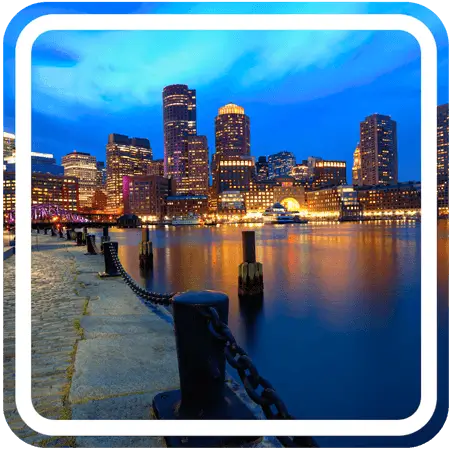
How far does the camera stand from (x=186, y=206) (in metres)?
177

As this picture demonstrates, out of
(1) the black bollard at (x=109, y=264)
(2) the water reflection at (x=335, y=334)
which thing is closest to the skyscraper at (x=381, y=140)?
(2) the water reflection at (x=335, y=334)

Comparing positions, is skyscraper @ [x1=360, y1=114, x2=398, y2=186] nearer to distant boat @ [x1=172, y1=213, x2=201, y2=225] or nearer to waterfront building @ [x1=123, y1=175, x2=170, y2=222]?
distant boat @ [x1=172, y1=213, x2=201, y2=225]

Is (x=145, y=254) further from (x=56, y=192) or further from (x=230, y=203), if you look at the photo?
(x=230, y=203)

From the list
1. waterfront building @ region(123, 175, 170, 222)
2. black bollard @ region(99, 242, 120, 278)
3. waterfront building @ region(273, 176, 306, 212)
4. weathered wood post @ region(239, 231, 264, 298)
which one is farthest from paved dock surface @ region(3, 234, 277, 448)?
waterfront building @ region(273, 176, 306, 212)

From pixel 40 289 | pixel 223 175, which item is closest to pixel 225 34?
pixel 40 289

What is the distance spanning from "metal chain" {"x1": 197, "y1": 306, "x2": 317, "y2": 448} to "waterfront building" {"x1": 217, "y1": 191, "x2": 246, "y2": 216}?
17094 cm

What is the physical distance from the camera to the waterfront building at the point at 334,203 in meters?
150

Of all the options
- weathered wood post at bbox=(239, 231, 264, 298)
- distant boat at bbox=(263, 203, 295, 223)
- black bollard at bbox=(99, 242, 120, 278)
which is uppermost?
distant boat at bbox=(263, 203, 295, 223)

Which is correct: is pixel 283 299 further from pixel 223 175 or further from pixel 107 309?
pixel 223 175

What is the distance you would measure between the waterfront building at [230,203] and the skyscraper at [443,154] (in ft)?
560

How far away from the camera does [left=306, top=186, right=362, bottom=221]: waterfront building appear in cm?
Result: 14988

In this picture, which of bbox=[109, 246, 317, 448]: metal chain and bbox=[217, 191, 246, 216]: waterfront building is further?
bbox=[217, 191, 246, 216]: waterfront building

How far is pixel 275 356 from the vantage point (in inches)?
299

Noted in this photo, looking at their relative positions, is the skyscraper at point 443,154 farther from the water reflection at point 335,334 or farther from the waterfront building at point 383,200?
the waterfront building at point 383,200
